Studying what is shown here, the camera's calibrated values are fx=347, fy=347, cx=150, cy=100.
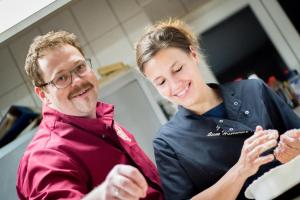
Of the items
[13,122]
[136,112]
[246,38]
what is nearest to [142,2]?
[246,38]

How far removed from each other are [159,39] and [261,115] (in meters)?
0.47

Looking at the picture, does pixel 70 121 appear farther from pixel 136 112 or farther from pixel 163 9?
pixel 163 9

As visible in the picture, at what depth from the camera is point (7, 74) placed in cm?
257

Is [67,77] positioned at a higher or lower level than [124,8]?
lower

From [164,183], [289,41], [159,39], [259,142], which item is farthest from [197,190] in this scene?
[289,41]

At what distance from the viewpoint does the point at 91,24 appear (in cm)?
256

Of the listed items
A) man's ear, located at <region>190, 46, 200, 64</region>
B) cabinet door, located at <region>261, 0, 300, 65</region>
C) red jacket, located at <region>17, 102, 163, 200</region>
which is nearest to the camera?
red jacket, located at <region>17, 102, 163, 200</region>

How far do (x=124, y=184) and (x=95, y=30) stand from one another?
206 cm

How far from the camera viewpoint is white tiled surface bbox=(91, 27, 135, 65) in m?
2.52

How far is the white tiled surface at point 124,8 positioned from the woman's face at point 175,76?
132cm

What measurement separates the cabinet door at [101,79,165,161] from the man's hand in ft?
4.30

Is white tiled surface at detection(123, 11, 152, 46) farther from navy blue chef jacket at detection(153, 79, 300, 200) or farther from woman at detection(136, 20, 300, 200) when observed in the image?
navy blue chef jacket at detection(153, 79, 300, 200)

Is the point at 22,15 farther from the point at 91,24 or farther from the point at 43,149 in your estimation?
the point at 43,149

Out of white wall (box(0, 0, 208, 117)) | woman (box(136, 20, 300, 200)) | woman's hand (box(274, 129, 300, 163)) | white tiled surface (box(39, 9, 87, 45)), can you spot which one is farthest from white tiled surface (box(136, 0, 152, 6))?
woman's hand (box(274, 129, 300, 163))
